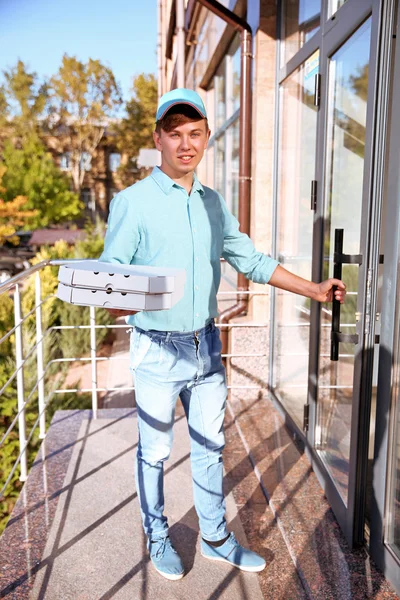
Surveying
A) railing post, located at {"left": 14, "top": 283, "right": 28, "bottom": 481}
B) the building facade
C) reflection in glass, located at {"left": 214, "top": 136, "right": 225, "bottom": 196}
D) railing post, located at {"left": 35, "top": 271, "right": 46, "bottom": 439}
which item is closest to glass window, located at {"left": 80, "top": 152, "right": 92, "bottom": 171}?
reflection in glass, located at {"left": 214, "top": 136, "right": 225, "bottom": 196}

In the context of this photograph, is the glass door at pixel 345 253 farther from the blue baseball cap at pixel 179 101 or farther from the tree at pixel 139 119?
the tree at pixel 139 119

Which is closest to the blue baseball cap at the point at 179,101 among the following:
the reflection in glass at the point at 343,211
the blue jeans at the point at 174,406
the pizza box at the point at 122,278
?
the pizza box at the point at 122,278

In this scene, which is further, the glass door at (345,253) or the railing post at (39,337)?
the railing post at (39,337)

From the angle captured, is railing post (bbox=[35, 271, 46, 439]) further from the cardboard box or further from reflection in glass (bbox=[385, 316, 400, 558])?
reflection in glass (bbox=[385, 316, 400, 558])

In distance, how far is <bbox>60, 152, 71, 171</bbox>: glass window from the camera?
127 feet

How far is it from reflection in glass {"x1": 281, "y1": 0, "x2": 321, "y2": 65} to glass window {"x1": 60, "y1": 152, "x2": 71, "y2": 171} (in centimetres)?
3657

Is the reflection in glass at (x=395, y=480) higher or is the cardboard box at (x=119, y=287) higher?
the cardboard box at (x=119, y=287)

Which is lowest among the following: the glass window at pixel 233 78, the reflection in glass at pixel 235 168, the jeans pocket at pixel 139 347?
the jeans pocket at pixel 139 347

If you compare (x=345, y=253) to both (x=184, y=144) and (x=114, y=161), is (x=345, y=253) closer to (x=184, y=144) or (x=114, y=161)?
(x=184, y=144)

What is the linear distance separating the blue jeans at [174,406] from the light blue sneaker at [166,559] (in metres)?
0.04

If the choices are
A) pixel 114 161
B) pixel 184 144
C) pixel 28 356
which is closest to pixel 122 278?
pixel 184 144

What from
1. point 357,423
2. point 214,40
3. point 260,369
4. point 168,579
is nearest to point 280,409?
point 260,369

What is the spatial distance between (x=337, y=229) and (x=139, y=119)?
33.5m

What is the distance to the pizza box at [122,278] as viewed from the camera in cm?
157
